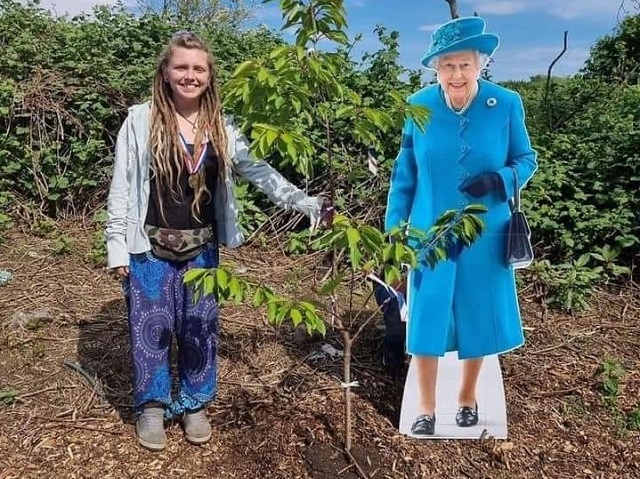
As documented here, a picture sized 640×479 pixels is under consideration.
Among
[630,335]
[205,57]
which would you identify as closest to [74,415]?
[205,57]

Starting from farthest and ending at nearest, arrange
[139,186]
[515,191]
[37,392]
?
[37,392] < [515,191] < [139,186]

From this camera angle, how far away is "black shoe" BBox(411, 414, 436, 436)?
312 centimetres

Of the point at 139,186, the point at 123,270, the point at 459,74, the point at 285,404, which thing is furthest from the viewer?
the point at 285,404

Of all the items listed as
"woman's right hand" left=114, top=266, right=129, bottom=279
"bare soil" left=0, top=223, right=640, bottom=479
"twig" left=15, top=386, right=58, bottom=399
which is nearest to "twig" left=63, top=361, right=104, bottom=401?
"bare soil" left=0, top=223, right=640, bottom=479

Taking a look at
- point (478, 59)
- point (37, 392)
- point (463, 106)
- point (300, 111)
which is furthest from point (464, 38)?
point (37, 392)

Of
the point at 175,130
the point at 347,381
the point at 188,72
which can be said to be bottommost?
the point at 347,381

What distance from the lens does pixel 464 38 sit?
114 inches

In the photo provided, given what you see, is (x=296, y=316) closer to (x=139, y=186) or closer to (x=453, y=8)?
(x=139, y=186)

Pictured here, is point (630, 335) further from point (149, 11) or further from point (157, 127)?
point (149, 11)

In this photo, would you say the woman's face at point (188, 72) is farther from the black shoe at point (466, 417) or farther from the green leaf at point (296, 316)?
Answer: the black shoe at point (466, 417)

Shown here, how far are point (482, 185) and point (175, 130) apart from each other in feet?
4.34

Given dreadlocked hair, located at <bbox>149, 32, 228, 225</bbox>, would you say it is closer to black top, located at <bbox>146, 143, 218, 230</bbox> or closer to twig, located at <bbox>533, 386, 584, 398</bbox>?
black top, located at <bbox>146, 143, 218, 230</bbox>

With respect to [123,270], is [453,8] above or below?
above

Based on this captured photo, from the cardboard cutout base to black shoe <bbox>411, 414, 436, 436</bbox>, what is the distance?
2 cm
